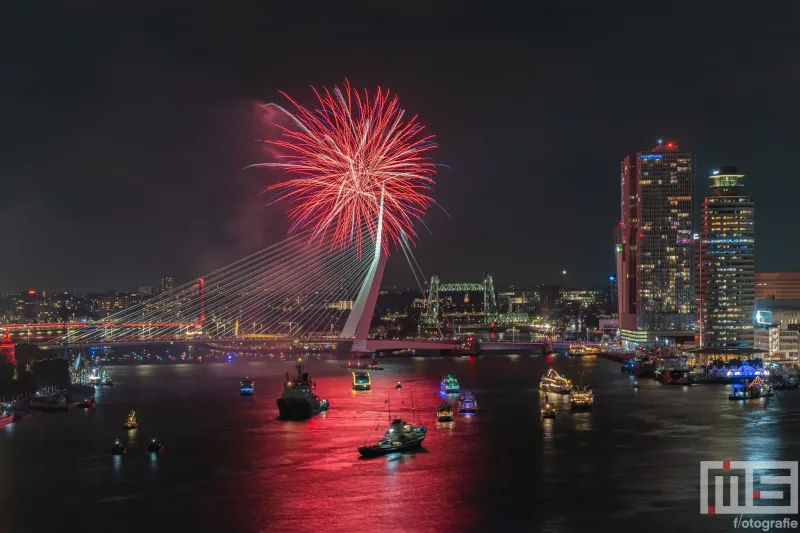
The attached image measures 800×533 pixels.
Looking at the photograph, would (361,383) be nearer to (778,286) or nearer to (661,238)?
(661,238)

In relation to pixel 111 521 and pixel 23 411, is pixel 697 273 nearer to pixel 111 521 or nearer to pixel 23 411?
pixel 23 411

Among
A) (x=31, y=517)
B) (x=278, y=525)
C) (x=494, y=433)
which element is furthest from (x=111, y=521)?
(x=494, y=433)

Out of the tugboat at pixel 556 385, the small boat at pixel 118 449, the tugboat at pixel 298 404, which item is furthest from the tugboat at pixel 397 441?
the tugboat at pixel 556 385

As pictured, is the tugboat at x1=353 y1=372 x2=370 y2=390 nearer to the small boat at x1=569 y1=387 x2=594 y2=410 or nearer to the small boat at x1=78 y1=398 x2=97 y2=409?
the small boat at x1=569 y1=387 x2=594 y2=410

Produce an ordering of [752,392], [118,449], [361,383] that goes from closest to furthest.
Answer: [118,449], [752,392], [361,383]

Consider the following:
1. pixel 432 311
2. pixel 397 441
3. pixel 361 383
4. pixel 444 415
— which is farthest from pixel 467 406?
pixel 432 311

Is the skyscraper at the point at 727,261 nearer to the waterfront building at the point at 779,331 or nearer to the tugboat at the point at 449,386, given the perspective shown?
the waterfront building at the point at 779,331
